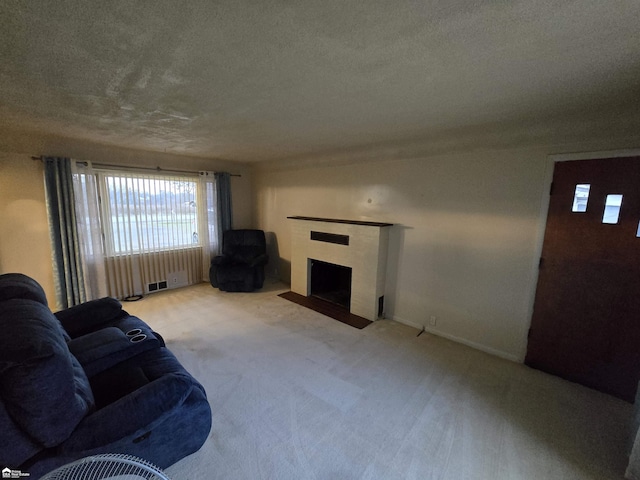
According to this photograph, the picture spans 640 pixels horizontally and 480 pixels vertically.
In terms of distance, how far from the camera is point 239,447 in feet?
5.60

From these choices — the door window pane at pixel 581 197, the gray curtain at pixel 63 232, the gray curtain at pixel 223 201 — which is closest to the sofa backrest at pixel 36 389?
the gray curtain at pixel 63 232

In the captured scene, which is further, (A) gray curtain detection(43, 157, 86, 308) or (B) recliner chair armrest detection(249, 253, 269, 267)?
(B) recliner chair armrest detection(249, 253, 269, 267)

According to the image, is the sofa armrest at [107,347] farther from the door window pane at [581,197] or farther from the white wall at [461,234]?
the door window pane at [581,197]

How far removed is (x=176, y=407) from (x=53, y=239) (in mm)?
3369

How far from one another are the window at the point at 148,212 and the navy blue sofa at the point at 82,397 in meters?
2.06

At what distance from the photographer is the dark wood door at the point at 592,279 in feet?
6.92

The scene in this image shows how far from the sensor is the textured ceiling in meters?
0.98

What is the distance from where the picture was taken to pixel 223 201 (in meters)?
4.98

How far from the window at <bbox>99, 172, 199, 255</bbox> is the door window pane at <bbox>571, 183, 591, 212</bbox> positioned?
16.6ft

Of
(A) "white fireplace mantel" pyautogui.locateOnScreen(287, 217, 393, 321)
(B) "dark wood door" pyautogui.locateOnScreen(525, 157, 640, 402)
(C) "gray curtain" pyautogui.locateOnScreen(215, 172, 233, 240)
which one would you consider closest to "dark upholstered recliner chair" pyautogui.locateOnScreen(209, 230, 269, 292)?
Answer: (C) "gray curtain" pyautogui.locateOnScreen(215, 172, 233, 240)

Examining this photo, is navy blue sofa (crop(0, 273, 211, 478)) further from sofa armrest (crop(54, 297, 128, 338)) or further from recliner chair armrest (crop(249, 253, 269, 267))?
recliner chair armrest (crop(249, 253, 269, 267))

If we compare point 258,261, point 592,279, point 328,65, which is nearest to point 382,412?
point 592,279

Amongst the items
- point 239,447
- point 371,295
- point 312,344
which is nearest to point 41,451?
point 239,447

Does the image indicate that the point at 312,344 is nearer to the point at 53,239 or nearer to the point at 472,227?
the point at 472,227
